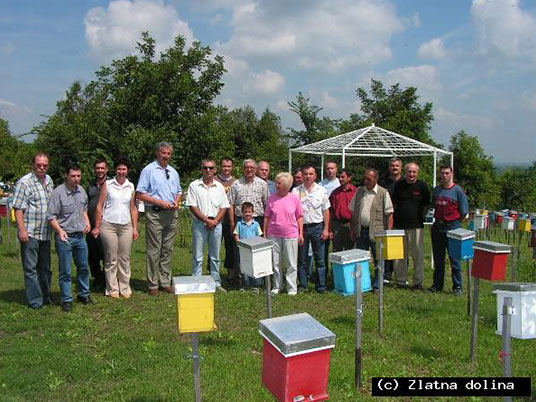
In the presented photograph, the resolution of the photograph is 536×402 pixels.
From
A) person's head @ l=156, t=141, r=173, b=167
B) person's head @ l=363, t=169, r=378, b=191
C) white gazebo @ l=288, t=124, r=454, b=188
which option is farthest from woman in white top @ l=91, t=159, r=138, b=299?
white gazebo @ l=288, t=124, r=454, b=188

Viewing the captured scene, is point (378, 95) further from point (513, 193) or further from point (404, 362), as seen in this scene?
point (404, 362)

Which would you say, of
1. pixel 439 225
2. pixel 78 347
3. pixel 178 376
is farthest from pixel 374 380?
pixel 439 225

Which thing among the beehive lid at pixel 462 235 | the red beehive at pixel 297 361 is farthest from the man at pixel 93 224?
the red beehive at pixel 297 361

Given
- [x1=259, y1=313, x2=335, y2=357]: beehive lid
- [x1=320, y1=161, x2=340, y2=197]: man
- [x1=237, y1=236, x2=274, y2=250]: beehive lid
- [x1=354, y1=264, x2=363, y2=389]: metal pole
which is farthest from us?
[x1=320, y1=161, x2=340, y2=197]: man

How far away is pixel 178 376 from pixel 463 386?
103 inches

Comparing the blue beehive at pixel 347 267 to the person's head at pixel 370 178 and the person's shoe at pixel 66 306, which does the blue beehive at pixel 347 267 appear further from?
the person's shoe at pixel 66 306

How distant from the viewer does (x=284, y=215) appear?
7.42 meters

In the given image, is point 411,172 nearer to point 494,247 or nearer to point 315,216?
point 315,216

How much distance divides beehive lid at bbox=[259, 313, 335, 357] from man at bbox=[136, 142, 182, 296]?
182 inches

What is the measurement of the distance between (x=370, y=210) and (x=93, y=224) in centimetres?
432

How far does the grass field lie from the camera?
445 centimetres

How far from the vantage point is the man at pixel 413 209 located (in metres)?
8.10

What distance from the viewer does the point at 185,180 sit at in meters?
20.7

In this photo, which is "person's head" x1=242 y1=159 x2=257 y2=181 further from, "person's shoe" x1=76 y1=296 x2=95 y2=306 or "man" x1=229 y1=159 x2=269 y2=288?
"person's shoe" x1=76 y1=296 x2=95 y2=306
